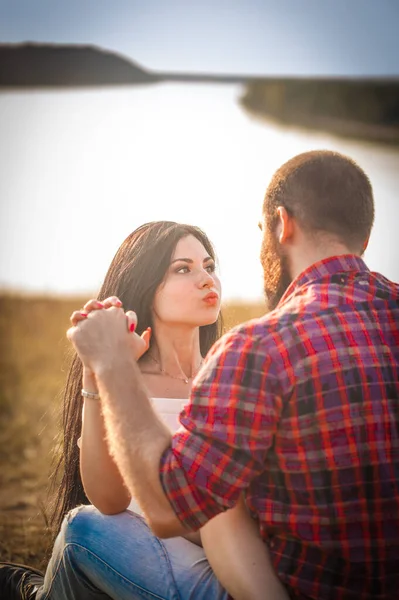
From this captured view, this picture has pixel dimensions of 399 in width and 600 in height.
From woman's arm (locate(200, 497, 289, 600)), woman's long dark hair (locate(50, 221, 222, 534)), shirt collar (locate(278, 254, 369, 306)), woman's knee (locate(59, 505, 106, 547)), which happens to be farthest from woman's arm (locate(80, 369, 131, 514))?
shirt collar (locate(278, 254, 369, 306))

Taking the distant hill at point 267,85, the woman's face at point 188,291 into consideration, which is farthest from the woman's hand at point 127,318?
the distant hill at point 267,85

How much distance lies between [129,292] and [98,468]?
0.87 m

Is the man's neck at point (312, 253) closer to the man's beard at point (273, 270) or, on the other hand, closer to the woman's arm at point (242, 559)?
the man's beard at point (273, 270)

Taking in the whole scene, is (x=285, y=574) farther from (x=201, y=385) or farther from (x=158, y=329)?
(x=158, y=329)

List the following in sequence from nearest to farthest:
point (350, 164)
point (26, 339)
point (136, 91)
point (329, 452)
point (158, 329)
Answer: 1. point (329, 452)
2. point (350, 164)
3. point (158, 329)
4. point (26, 339)
5. point (136, 91)

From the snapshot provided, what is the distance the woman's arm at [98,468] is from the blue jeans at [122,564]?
4 centimetres

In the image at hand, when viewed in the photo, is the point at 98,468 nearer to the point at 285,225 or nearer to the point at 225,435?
the point at 225,435

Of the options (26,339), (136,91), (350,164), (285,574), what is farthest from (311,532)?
(136,91)

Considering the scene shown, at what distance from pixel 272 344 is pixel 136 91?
8.58 metres

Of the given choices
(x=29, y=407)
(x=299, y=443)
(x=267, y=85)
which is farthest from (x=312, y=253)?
(x=267, y=85)

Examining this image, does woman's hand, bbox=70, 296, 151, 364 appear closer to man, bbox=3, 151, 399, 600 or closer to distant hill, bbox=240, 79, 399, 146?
man, bbox=3, 151, 399, 600

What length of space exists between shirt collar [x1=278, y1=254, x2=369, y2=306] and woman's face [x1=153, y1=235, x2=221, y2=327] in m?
0.99

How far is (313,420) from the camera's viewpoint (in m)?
1.44

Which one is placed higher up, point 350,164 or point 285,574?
point 350,164
